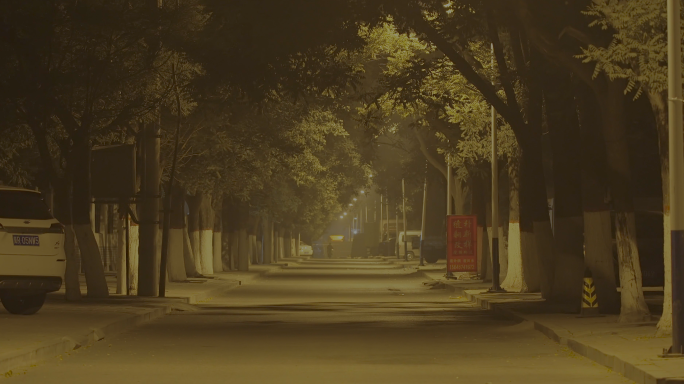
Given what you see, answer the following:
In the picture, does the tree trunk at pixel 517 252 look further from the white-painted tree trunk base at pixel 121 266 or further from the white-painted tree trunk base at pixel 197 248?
the white-painted tree trunk base at pixel 197 248

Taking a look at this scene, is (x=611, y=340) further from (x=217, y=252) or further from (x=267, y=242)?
(x=267, y=242)

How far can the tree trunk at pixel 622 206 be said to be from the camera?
18484mm

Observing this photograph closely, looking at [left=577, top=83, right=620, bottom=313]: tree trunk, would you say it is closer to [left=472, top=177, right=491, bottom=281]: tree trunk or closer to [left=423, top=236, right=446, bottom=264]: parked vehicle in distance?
[left=472, top=177, right=491, bottom=281]: tree trunk

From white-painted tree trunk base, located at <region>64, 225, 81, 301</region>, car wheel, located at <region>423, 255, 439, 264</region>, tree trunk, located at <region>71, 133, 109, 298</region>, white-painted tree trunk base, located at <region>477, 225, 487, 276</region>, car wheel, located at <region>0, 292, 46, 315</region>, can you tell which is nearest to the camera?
car wheel, located at <region>0, 292, 46, 315</region>

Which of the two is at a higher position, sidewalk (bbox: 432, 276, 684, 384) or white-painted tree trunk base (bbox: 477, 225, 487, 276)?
white-painted tree trunk base (bbox: 477, 225, 487, 276)

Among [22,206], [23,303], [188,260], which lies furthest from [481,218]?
[22,206]

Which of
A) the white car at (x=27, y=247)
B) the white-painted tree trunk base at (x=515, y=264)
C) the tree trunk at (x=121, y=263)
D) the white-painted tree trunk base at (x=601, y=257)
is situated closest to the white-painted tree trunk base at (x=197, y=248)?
the tree trunk at (x=121, y=263)

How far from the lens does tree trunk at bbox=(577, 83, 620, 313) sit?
21.0 m

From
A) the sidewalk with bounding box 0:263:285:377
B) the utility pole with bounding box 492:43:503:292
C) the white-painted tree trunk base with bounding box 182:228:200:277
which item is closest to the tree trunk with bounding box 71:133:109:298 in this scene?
the sidewalk with bounding box 0:263:285:377

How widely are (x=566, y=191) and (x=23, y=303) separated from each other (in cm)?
1103

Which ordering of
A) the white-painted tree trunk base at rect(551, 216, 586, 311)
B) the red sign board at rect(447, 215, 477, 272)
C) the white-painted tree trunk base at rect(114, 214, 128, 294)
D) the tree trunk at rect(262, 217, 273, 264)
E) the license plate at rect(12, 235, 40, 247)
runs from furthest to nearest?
the tree trunk at rect(262, 217, 273, 264), the red sign board at rect(447, 215, 477, 272), the white-painted tree trunk base at rect(114, 214, 128, 294), the white-painted tree trunk base at rect(551, 216, 586, 311), the license plate at rect(12, 235, 40, 247)

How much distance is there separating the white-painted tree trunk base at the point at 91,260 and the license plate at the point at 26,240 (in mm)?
6153

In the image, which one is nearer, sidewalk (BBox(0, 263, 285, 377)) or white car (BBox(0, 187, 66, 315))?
sidewalk (BBox(0, 263, 285, 377))

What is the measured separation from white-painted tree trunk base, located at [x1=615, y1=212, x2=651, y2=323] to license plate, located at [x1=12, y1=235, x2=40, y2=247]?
370 inches
